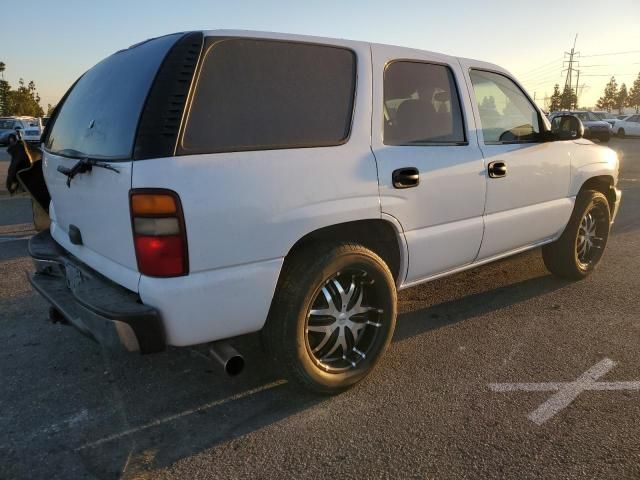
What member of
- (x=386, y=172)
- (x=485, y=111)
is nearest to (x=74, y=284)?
(x=386, y=172)

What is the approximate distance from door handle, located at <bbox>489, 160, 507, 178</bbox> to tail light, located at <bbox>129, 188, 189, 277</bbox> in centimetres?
221

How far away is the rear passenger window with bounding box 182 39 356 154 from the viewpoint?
7.54 feet

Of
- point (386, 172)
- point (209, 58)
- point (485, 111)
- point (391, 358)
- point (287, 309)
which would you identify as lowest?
point (391, 358)

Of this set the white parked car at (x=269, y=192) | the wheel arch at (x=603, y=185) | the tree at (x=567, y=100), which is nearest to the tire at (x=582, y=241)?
the wheel arch at (x=603, y=185)

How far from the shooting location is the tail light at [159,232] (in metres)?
2.14

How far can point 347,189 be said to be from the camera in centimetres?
265

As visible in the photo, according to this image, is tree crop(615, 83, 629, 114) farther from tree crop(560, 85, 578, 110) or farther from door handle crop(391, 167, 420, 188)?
door handle crop(391, 167, 420, 188)

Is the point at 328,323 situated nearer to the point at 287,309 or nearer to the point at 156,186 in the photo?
the point at 287,309

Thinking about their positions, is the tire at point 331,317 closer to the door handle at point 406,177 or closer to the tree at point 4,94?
the door handle at point 406,177

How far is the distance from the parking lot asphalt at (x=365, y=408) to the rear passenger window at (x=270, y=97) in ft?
3.75

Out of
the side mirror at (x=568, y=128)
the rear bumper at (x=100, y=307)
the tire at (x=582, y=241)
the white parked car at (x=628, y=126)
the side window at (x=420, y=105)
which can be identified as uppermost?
the side window at (x=420, y=105)

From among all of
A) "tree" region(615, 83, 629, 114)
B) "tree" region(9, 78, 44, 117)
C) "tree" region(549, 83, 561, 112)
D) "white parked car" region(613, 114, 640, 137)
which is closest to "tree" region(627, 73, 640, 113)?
"tree" region(615, 83, 629, 114)

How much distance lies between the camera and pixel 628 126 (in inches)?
1247

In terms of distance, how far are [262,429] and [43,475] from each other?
98 centimetres
